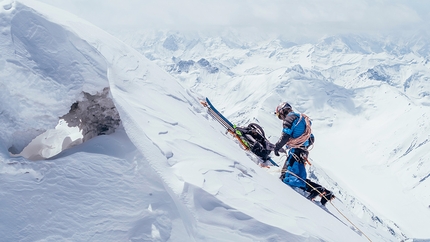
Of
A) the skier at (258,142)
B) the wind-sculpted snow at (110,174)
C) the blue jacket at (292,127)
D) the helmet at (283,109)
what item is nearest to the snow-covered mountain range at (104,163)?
the wind-sculpted snow at (110,174)

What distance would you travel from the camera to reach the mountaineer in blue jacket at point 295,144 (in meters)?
8.59

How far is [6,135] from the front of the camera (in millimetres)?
4992

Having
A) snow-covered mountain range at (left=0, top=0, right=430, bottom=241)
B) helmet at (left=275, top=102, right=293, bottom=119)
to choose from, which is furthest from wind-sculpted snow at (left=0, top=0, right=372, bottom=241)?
helmet at (left=275, top=102, right=293, bottom=119)

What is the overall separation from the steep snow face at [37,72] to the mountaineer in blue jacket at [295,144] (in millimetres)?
4733

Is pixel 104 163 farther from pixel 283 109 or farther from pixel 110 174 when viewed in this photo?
pixel 283 109

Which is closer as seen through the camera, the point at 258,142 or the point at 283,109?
the point at 283,109

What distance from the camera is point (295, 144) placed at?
8773 millimetres

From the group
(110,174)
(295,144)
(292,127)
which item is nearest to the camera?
(110,174)

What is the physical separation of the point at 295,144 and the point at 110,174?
515 centimetres

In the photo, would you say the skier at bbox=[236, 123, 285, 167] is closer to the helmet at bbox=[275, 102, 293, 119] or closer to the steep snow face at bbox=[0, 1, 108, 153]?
the helmet at bbox=[275, 102, 293, 119]

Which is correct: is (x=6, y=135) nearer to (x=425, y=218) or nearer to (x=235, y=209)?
(x=235, y=209)

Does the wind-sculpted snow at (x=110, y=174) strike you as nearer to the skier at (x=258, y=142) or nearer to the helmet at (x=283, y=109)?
the helmet at (x=283, y=109)

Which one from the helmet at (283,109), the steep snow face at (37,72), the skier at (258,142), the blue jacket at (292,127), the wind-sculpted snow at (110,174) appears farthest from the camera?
the skier at (258,142)

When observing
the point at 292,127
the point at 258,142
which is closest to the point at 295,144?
the point at 292,127
